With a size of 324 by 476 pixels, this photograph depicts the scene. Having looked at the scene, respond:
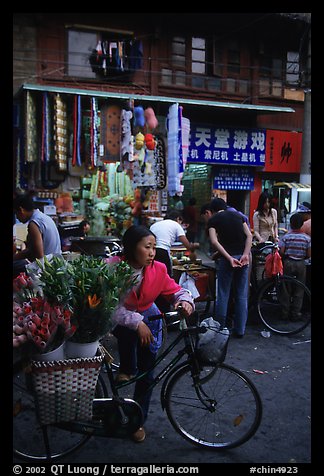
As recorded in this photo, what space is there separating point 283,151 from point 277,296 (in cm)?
939

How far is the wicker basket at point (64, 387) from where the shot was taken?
98.9 inches

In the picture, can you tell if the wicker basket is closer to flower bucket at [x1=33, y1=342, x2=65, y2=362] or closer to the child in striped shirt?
flower bucket at [x1=33, y1=342, x2=65, y2=362]

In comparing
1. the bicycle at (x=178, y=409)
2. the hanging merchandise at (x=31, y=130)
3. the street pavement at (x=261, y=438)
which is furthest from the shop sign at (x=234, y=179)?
the bicycle at (x=178, y=409)

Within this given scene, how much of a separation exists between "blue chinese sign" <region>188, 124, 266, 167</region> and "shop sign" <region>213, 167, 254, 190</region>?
418mm

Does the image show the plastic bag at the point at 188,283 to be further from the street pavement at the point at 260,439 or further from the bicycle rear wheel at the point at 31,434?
the bicycle rear wheel at the point at 31,434

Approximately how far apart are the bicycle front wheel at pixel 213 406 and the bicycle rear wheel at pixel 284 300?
9.57ft

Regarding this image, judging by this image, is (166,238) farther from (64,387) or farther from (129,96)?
(129,96)

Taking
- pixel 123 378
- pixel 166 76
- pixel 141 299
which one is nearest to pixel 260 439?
pixel 123 378

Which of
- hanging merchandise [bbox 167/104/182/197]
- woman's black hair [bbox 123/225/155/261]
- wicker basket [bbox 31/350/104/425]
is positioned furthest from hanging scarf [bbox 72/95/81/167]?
wicker basket [bbox 31/350/104/425]

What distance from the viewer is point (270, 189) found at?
1531cm

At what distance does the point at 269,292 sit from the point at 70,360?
492 centimetres

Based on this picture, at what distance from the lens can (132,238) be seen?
3254 mm

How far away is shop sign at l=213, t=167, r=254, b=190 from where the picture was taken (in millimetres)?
14438

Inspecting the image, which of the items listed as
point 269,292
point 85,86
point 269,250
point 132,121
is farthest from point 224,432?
point 85,86
